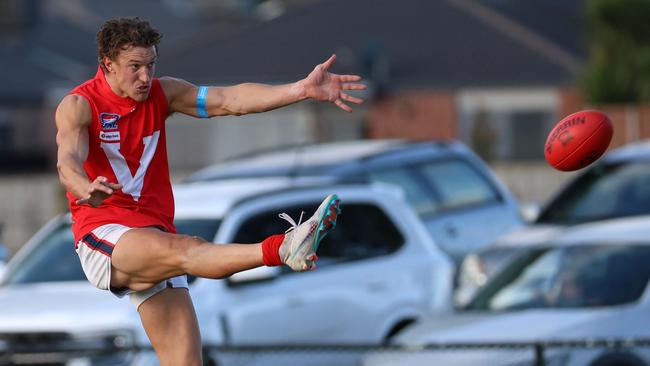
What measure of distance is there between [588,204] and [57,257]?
4477 mm

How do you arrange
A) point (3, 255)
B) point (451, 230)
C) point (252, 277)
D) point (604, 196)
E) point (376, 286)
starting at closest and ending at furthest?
point (252, 277) < point (376, 286) < point (604, 196) < point (3, 255) < point (451, 230)

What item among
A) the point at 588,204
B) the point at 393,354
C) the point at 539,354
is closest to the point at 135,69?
the point at 539,354

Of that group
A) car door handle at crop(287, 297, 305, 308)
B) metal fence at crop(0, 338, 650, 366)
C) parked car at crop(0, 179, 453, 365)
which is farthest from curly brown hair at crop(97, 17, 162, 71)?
car door handle at crop(287, 297, 305, 308)

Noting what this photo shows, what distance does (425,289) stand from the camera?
40.7ft

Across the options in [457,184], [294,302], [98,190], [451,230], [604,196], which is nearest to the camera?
→ [98,190]

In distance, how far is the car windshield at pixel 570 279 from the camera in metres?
10.1

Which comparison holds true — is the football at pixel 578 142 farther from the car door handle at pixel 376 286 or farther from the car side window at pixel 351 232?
the car door handle at pixel 376 286

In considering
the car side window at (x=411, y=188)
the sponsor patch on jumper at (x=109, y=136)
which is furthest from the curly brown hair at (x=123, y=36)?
the car side window at (x=411, y=188)

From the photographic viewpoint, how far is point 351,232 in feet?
40.3

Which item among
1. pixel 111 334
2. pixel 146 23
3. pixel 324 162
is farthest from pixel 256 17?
pixel 146 23

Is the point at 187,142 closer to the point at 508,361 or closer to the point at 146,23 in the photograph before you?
the point at 508,361

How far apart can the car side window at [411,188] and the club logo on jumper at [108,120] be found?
830 cm

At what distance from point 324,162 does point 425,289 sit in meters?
2.72

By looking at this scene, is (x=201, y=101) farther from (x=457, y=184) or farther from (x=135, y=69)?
(x=457, y=184)
